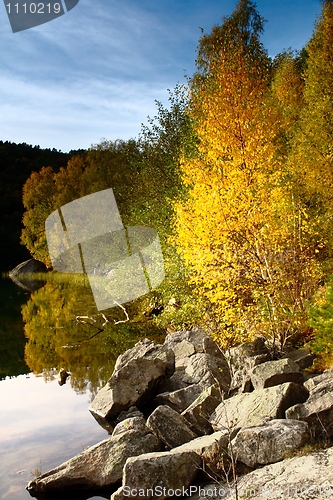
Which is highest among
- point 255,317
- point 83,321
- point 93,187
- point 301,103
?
point 301,103

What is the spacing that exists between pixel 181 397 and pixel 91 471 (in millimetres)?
2686

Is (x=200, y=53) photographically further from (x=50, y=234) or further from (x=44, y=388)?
(x=50, y=234)

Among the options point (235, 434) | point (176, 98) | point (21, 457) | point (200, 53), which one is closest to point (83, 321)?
point (176, 98)

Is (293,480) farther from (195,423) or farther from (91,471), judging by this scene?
(91,471)

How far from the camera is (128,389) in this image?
9367 millimetres

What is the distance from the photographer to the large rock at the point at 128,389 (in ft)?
30.1

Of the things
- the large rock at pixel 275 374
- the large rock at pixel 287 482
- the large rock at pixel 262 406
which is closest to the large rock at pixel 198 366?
the large rock at pixel 275 374

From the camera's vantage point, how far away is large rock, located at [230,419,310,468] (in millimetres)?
5672

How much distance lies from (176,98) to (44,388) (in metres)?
13.7

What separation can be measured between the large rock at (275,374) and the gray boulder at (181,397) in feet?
4.51

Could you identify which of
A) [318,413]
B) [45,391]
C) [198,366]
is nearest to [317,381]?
[318,413]

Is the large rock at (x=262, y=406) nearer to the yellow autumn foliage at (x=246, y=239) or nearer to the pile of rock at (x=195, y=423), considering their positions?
the pile of rock at (x=195, y=423)

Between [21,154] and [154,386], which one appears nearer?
[154,386]

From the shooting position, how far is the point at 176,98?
67.0 feet
